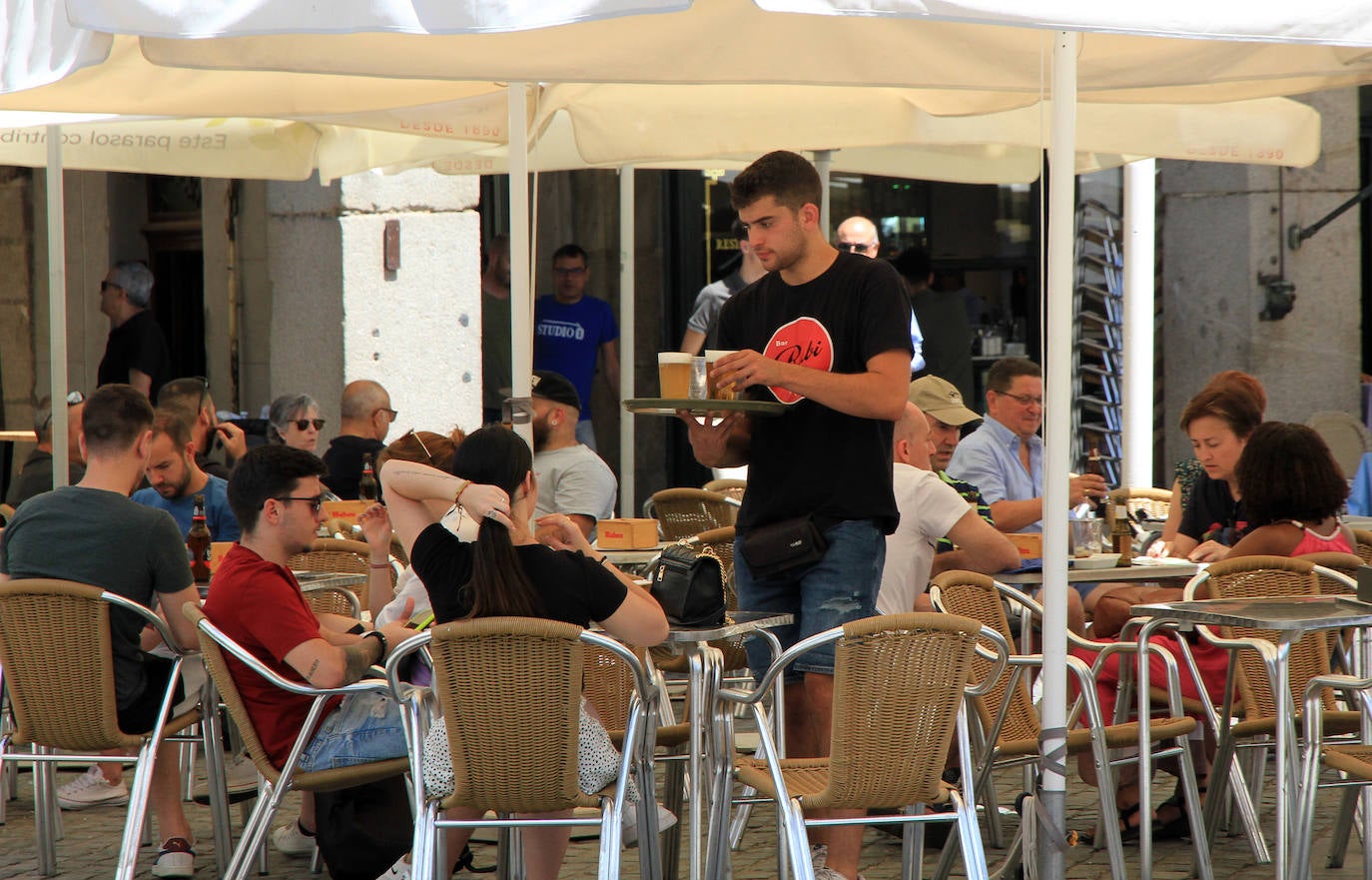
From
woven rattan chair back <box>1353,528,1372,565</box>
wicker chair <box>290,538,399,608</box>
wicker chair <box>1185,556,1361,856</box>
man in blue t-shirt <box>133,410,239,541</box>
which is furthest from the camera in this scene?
man in blue t-shirt <box>133,410,239,541</box>

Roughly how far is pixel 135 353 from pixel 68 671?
5526 millimetres

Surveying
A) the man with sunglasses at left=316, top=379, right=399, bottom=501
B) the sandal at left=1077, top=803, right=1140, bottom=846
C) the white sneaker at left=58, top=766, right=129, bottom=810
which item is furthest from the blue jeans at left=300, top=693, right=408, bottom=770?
the man with sunglasses at left=316, top=379, right=399, bottom=501

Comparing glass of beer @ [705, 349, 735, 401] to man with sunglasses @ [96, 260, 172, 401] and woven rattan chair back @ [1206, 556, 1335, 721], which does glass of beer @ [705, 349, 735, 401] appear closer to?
woven rattan chair back @ [1206, 556, 1335, 721]

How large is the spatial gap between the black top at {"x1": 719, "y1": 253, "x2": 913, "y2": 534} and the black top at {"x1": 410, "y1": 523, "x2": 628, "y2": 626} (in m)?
0.69

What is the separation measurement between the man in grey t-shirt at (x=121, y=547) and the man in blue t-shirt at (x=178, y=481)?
120 centimetres

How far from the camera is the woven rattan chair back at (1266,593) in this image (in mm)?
4809

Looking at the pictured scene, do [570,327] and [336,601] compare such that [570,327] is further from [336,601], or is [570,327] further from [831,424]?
[831,424]

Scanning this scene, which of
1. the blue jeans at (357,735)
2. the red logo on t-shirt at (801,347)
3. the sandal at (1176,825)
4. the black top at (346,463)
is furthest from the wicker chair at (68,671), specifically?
the sandal at (1176,825)

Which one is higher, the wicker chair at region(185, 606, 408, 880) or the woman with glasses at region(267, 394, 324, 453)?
the woman with glasses at region(267, 394, 324, 453)

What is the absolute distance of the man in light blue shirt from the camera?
20.6 feet

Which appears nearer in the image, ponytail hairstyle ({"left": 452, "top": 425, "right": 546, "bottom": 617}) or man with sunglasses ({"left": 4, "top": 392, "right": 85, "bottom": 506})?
ponytail hairstyle ({"left": 452, "top": 425, "right": 546, "bottom": 617})

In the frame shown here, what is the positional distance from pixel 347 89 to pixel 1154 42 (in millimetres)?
2804

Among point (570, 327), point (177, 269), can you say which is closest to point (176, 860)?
point (570, 327)

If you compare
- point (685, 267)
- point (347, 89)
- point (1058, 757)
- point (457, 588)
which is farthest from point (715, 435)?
point (685, 267)
